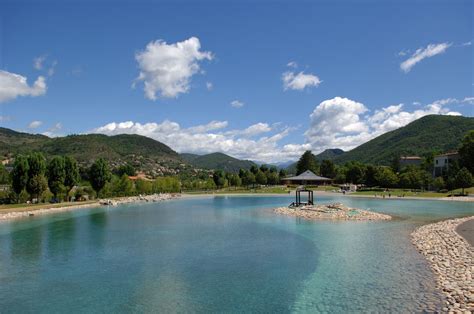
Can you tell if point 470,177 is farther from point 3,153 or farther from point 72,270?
point 3,153

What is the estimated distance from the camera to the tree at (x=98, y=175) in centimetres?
6962

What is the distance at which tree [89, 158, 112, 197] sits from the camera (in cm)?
6962

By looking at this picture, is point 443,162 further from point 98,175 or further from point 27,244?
point 27,244

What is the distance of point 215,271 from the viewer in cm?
1878

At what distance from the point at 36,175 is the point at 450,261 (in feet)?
175

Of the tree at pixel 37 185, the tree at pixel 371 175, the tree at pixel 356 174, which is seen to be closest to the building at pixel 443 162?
the tree at pixel 371 175

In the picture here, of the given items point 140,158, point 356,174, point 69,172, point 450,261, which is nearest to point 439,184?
point 356,174

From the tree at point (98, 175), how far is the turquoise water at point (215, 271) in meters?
36.5

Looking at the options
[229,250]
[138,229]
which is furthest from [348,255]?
[138,229]

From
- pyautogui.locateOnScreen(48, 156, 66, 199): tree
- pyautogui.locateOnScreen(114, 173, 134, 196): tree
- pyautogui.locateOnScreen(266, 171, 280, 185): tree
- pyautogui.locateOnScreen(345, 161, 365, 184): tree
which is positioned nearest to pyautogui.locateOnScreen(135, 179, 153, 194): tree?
pyautogui.locateOnScreen(114, 173, 134, 196): tree

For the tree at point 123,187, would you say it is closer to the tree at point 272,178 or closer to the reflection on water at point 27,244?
the reflection on water at point 27,244

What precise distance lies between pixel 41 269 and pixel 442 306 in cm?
1860

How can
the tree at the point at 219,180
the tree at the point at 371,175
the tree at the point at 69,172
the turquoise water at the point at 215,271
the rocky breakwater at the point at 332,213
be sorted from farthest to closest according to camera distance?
→ the tree at the point at 219,180, the tree at the point at 371,175, the tree at the point at 69,172, the rocky breakwater at the point at 332,213, the turquoise water at the point at 215,271

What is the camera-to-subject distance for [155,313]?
42.8ft
